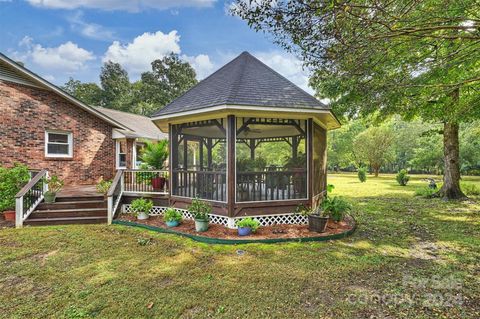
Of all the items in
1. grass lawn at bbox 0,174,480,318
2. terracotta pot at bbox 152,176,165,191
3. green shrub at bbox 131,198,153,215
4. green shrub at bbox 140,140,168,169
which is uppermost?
green shrub at bbox 140,140,168,169

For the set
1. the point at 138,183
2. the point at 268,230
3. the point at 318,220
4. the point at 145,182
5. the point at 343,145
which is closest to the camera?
the point at 318,220

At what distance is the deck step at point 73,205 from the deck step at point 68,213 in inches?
4.8

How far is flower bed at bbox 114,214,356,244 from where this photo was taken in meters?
6.09

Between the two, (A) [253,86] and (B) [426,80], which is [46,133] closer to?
(A) [253,86]

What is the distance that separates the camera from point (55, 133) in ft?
36.8

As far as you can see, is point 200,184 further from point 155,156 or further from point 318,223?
point 318,223

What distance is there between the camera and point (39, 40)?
76.4 feet

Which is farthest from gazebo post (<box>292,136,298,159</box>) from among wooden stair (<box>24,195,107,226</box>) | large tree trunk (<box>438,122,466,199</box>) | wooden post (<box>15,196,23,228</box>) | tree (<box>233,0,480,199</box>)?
wooden post (<box>15,196,23,228</box>)

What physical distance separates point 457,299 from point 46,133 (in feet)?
46.3

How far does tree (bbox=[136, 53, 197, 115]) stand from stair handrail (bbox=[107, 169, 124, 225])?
30.8 m

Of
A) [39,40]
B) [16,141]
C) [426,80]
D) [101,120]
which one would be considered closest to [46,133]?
[16,141]

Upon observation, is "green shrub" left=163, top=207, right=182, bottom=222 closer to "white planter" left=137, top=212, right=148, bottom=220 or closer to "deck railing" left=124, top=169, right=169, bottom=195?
"white planter" left=137, top=212, right=148, bottom=220

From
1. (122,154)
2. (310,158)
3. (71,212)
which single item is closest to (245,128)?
(310,158)

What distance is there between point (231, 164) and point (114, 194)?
4420mm
